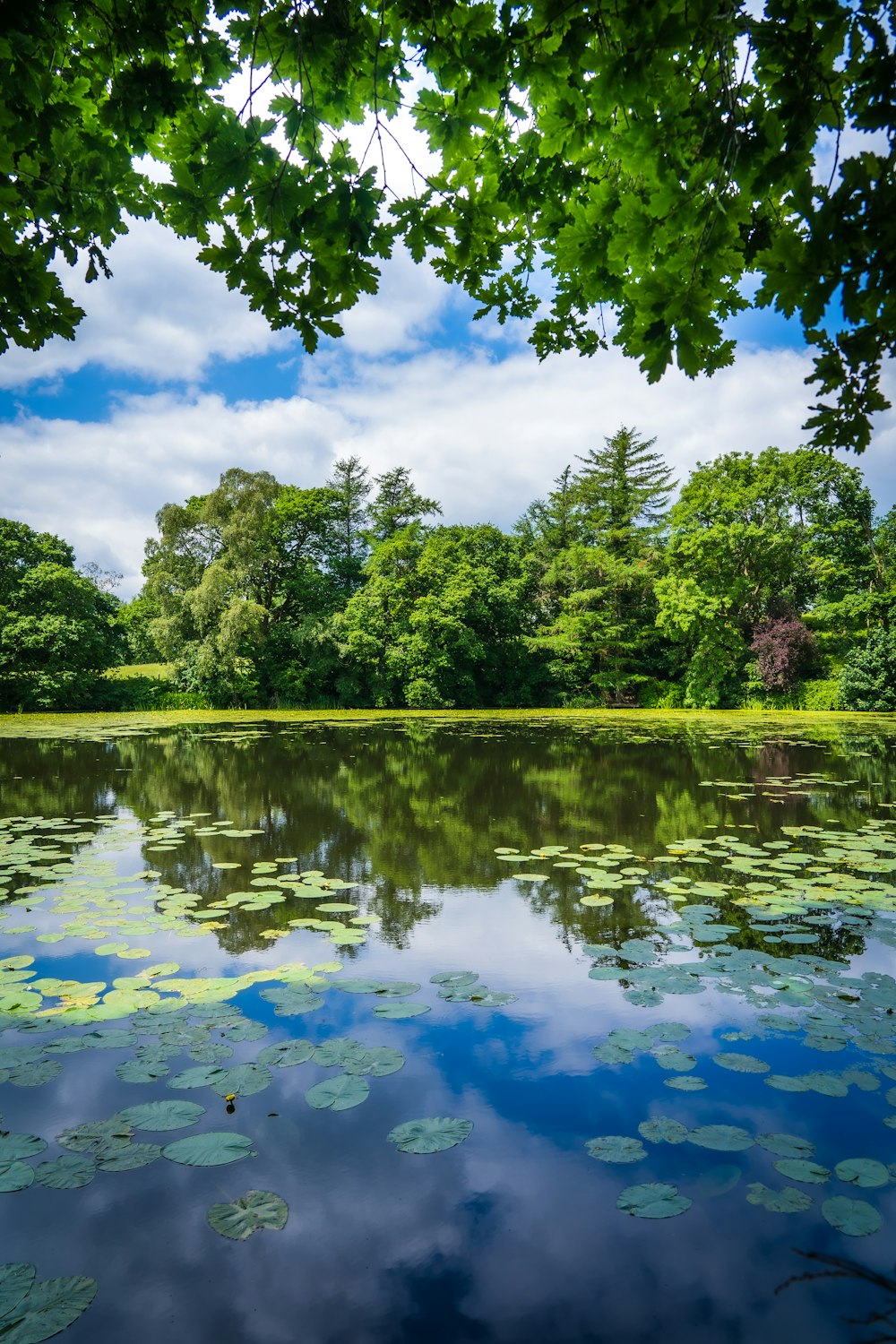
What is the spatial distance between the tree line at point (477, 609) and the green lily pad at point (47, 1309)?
63.6 ft

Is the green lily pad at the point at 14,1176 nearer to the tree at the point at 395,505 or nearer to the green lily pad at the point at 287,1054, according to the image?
the green lily pad at the point at 287,1054

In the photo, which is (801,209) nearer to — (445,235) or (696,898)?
(445,235)

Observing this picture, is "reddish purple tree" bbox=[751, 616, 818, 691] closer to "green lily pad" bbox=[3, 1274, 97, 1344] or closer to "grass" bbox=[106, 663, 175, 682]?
"grass" bbox=[106, 663, 175, 682]

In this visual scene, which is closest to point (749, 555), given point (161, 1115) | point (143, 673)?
point (143, 673)

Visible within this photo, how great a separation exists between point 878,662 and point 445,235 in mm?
21266

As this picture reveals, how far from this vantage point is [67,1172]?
5.55 feet

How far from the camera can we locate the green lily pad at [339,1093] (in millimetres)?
1946

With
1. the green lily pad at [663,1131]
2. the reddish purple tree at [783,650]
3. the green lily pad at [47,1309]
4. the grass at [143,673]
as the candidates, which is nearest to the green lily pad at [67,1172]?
the green lily pad at [47,1309]

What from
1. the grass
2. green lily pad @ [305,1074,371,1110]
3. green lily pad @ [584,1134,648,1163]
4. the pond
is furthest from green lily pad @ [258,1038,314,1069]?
the grass

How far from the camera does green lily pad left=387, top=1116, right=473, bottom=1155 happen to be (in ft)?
5.89

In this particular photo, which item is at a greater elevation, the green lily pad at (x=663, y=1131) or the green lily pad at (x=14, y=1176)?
the green lily pad at (x=14, y=1176)

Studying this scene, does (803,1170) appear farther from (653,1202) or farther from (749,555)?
(749,555)

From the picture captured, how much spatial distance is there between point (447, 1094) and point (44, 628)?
70.3ft

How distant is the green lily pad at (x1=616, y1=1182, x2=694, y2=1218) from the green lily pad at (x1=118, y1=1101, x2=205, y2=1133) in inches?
44.1
